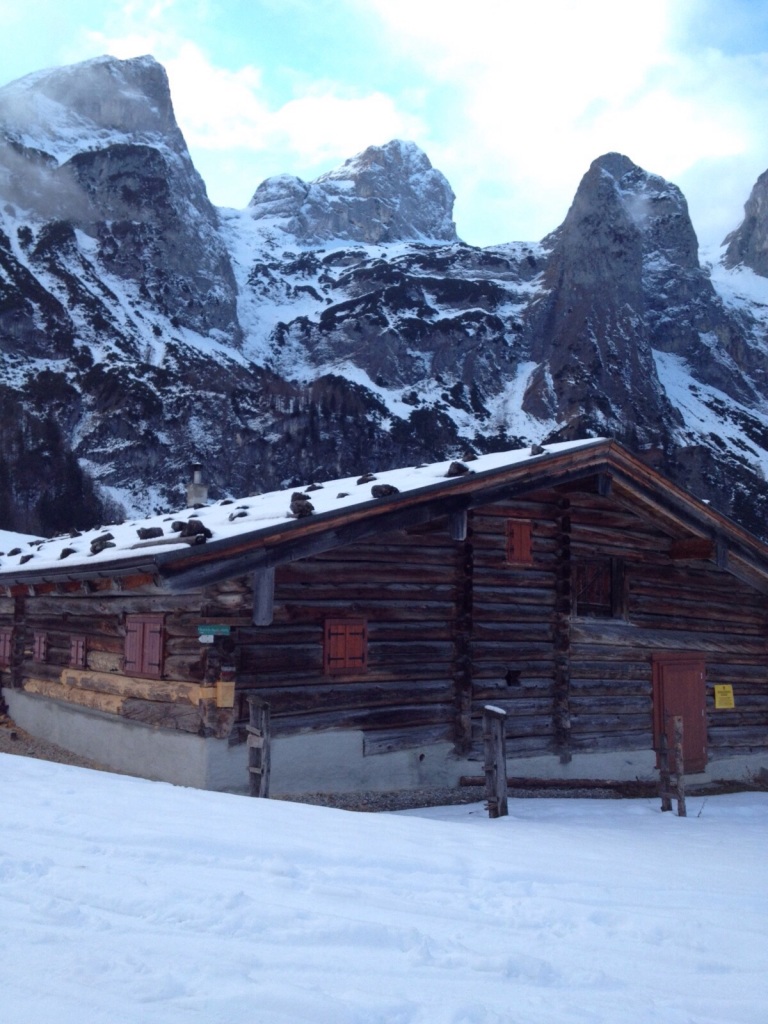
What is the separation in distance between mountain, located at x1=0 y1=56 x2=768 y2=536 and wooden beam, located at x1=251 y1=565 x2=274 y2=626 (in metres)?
66.2

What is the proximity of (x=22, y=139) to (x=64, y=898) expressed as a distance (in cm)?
12066

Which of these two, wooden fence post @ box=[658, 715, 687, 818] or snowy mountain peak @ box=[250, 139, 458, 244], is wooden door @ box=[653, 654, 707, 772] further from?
snowy mountain peak @ box=[250, 139, 458, 244]

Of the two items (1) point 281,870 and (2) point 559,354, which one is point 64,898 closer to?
(1) point 281,870

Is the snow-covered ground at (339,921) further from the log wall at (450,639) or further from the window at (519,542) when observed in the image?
the window at (519,542)

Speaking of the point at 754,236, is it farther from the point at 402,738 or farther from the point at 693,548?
the point at 402,738

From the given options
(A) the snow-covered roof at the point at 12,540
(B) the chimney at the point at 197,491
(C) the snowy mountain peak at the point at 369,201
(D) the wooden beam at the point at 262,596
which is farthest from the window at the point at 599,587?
(C) the snowy mountain peak at the point at 369,201

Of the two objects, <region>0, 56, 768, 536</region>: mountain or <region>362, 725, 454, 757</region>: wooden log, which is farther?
<region>0, 56, 768, 536</region>: mountain

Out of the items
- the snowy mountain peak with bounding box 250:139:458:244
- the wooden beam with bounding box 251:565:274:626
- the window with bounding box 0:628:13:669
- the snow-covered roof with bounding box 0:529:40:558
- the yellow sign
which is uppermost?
the snowy mountain peak with bounding box 250:139:458:244

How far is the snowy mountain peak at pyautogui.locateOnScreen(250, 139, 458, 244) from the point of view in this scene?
551 feet

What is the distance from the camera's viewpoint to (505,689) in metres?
11.7

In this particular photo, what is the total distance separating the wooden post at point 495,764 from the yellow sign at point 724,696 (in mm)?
7118

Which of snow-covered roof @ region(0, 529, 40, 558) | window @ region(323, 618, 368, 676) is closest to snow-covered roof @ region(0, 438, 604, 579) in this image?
window @ region(323, 618, 368, 676)

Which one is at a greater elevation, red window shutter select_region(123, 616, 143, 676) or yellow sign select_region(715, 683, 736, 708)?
red window shutter select_region(123, 616, 143, 676)

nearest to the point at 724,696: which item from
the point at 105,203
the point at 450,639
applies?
the point at 450,639
